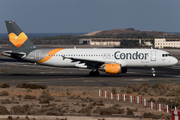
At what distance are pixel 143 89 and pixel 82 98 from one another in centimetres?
716

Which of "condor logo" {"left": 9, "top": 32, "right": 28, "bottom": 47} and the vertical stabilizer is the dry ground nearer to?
the vertical stabilizer

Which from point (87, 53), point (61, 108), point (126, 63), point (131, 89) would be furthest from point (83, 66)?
point (61, 108)

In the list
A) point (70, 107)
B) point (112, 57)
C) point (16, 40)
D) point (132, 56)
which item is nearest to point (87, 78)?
point (112, 57)

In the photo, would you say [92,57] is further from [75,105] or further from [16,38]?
[75,105]

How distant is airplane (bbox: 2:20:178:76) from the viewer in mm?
44281

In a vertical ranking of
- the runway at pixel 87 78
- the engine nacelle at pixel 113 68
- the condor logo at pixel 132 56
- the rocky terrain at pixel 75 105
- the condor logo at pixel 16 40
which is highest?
the condor logo at pixel 16 40

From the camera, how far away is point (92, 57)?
149ft

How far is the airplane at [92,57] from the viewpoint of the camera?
44281 millimetres

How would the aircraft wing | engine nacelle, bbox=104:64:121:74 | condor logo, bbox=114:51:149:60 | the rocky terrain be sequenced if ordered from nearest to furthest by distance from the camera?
the rocky terrain
engine nacelle, bbox=104:64:121:74
the aircraft wing
condor logo, bbox=114:51:149:60

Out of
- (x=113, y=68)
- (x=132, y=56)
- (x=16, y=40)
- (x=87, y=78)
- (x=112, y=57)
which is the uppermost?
(x=16, y=40)

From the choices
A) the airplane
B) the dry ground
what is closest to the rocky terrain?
the dry ground

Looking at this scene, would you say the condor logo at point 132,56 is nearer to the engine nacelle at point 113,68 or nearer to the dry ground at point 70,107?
the engine nacelle at point 113,68

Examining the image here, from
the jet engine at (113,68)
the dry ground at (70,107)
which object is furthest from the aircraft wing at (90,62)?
the dry ground at (70,107)

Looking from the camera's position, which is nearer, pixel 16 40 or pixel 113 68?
pixel 113 68
